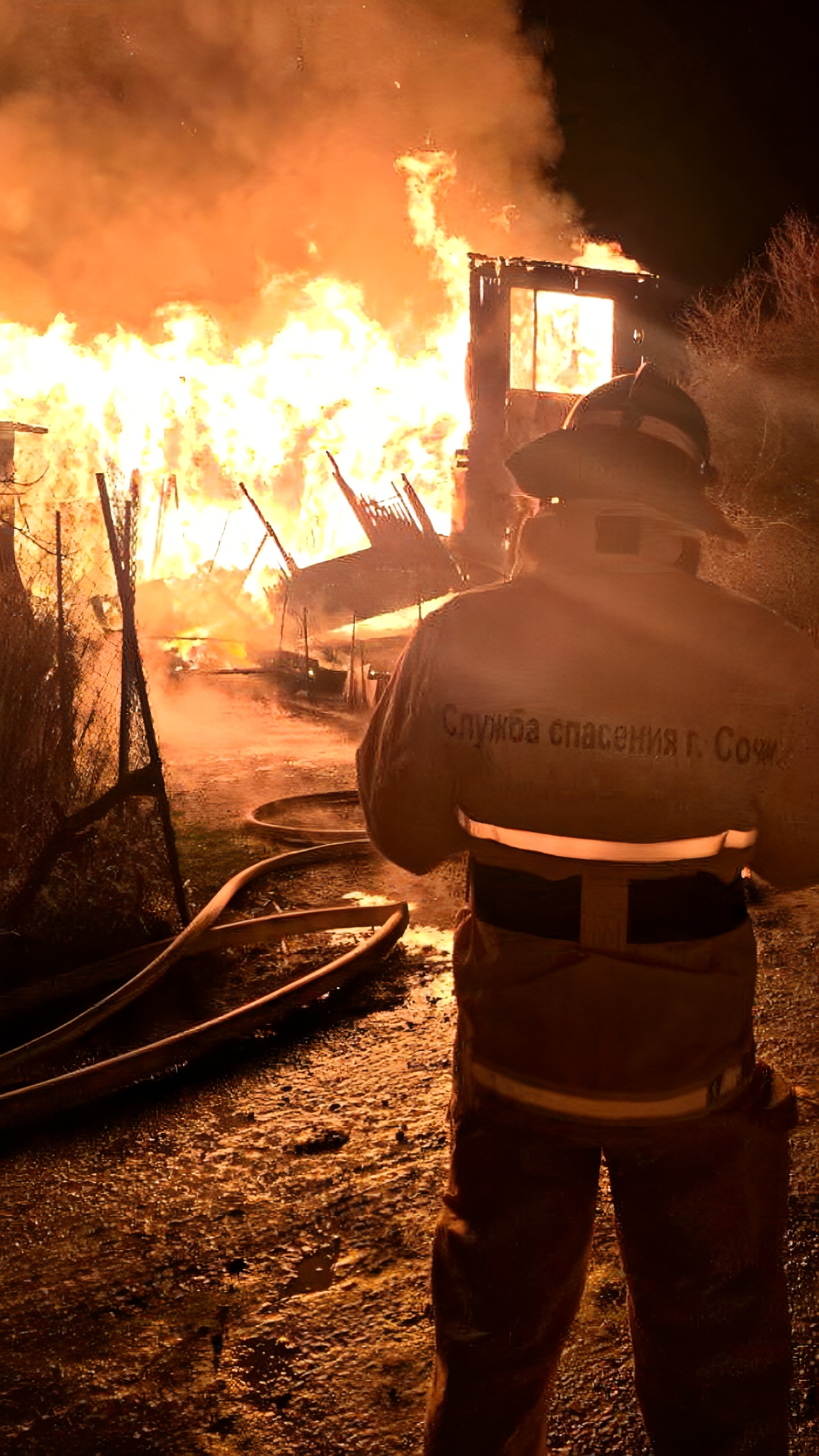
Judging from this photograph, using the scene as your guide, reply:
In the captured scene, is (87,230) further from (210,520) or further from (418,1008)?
(418,1008)

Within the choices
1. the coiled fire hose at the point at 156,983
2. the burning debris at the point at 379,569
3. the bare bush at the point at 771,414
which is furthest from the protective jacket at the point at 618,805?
the burning debris at the point at 379,569

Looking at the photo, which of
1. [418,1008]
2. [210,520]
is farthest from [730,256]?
[418,1008]

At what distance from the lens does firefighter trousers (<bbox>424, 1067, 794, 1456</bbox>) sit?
1.56 metres

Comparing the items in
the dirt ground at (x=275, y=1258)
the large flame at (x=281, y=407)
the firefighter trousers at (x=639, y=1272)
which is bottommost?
the dirt ground at (x=275, y=1258)

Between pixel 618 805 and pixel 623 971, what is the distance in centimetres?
28

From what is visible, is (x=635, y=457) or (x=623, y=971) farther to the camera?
(x=635, y=457)

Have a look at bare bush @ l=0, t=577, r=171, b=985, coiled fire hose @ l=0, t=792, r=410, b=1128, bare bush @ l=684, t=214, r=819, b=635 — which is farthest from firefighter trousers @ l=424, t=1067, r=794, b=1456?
bare bush @ l=684, t=214, r=819, b=635

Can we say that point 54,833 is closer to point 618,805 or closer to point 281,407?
point 618,805

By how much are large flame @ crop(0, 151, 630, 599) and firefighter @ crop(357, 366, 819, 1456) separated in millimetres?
27864

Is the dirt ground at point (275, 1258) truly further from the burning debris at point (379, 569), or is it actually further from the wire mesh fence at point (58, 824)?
the burning debris at point (379, 569)

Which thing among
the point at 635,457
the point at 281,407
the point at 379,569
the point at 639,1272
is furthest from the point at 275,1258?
the point at 281,407

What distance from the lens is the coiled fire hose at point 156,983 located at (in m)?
3.78

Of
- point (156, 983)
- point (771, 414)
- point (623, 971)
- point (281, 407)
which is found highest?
point (281, 407)

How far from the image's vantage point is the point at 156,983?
5004 millimetres
